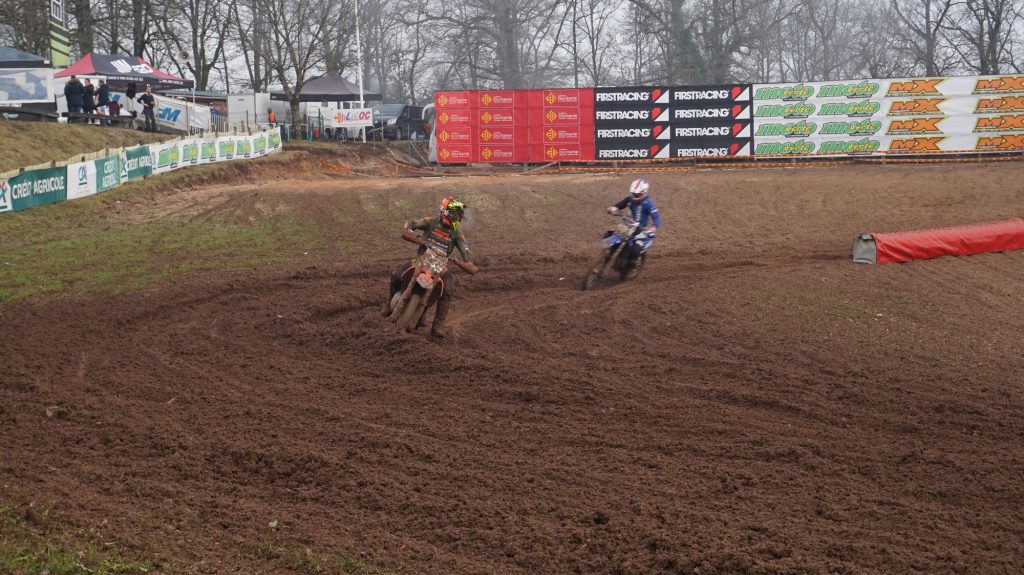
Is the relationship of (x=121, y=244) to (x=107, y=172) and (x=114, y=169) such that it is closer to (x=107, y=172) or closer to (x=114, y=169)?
(x=107, y=172)

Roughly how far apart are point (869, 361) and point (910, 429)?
2.22 meters

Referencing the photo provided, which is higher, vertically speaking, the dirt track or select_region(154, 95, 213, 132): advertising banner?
select_region(154, 95, 213, 132): advertising banner

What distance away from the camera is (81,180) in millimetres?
22906

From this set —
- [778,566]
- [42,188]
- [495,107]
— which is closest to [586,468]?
[778,566]

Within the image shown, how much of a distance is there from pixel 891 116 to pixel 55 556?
32.6 metres

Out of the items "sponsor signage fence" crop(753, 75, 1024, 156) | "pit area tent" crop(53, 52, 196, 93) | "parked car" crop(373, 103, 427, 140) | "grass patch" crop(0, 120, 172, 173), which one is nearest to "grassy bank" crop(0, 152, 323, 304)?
"grass patch" crop(0, 120, 172, 173)

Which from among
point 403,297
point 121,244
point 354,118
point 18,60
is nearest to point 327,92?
point 354,118

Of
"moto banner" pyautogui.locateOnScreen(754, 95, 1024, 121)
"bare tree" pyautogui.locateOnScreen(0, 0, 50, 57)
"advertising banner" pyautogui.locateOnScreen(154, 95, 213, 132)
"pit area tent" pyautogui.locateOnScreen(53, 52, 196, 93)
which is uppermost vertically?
"bare tree" pyautogui.locateOnScreen(0, 0, 50, 57)

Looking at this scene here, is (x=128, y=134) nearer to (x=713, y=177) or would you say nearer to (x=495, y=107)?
(x=495, y=107)

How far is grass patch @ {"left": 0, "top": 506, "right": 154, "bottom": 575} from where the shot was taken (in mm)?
5328

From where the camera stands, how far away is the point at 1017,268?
1570 centimetres

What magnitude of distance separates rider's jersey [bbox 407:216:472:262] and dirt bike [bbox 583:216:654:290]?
12.8ft

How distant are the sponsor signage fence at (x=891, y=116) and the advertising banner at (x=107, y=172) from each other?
21504 millimetres

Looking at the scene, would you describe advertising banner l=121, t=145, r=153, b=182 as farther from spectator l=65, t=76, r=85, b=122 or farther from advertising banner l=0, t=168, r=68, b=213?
spectator l=65, t=76, r=85, b=122
